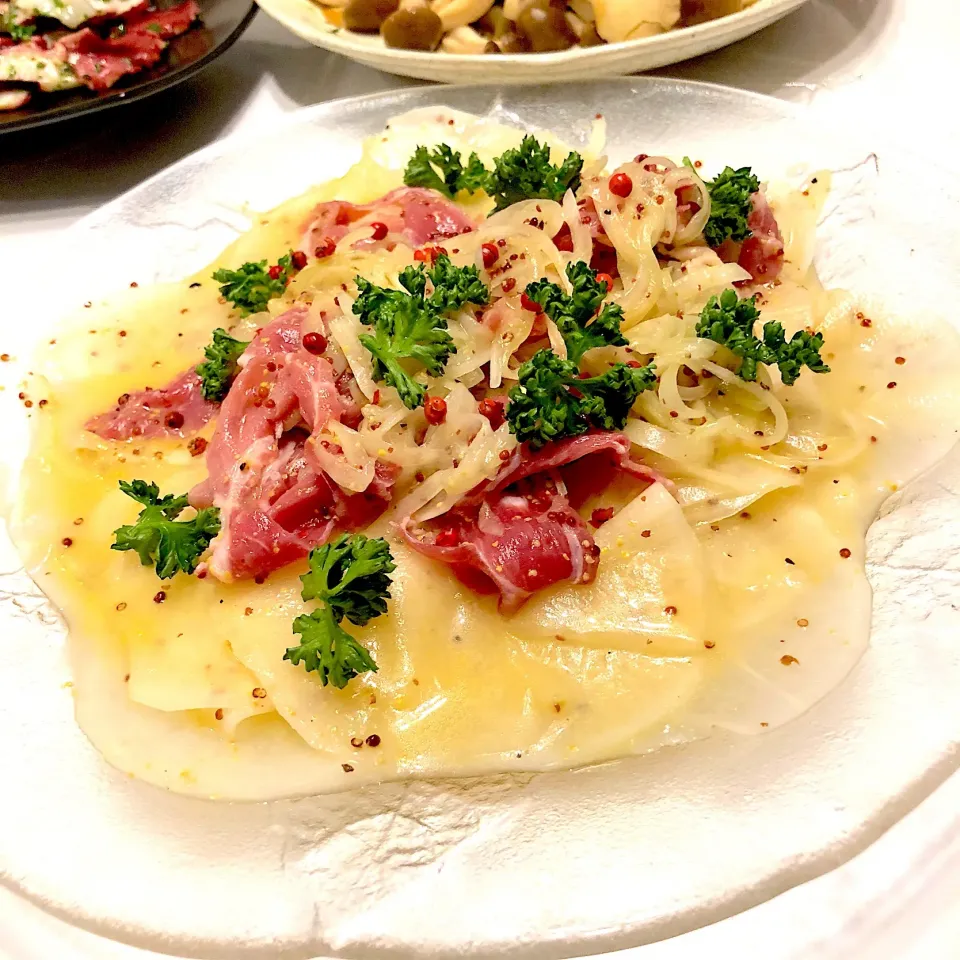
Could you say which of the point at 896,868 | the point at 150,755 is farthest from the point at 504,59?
the point at 896,868

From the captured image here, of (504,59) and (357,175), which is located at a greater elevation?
(504,59)

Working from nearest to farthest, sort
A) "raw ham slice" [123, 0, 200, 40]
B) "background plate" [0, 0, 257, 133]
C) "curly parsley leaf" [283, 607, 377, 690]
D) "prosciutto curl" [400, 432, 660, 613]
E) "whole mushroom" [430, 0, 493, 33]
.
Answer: "curly parsley leaf" [283, 607, 377, 690], "prosciutto curl" [400, 432, 660, 613], "background plate" [0, 0, 257, 133], "whole mushroom" [430, 0, 493, 33], "raw ham slice" [123, 0, 200, 40]

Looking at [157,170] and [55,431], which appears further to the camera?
[157,170]

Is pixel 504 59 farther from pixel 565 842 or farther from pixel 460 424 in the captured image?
pixel 565 842

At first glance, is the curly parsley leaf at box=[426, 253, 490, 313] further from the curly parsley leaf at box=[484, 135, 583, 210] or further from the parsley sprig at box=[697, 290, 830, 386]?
the parsley sprig at box=[697, 290, 830, 386]

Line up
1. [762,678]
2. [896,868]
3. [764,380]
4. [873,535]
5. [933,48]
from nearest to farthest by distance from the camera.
→ [896,868] → [762,678] → [873,535] → [764,380] → [933,48]

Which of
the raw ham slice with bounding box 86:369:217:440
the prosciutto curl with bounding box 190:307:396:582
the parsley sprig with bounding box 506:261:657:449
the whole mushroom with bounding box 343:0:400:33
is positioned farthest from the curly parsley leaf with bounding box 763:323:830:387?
the whole mushroom with bounding box 343:0:400:33

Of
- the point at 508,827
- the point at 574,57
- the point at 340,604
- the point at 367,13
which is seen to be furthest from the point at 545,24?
the point at 508,827
